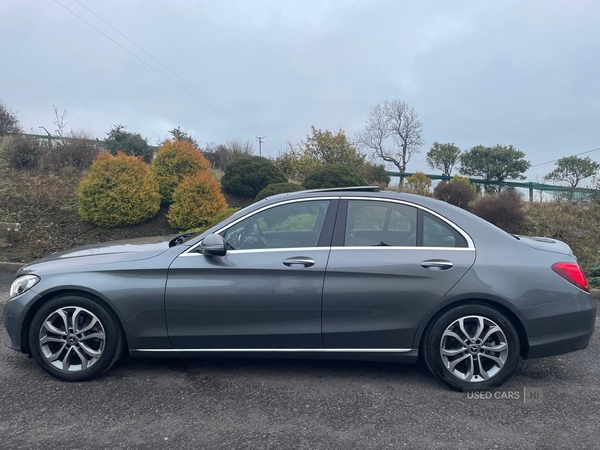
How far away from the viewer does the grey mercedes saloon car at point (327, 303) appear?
367cm

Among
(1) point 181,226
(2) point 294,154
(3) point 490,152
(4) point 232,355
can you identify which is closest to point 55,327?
(4) point 232,355

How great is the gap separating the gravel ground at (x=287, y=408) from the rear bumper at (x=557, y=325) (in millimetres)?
385

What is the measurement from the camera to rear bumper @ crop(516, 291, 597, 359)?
3651mm

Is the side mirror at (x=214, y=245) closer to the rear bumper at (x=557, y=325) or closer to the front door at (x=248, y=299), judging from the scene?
the front door at (x=248, y=299)

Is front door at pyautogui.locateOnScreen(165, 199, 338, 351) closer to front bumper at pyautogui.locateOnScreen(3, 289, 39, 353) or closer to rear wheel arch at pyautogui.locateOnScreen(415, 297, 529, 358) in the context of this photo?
rear wheel arch at pyautogui.locateOnScreen(415, 297, 529, 358)

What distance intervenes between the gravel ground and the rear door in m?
0.44

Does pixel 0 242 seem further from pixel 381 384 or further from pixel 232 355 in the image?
pixel 381 384

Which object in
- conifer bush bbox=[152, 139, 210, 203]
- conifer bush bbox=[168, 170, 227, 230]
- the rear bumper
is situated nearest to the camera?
the rear bumper

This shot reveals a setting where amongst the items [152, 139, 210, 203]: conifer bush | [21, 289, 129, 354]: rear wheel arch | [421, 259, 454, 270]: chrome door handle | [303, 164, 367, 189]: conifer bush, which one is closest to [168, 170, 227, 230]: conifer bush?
[152, 139, 210, 203]: conifer bush

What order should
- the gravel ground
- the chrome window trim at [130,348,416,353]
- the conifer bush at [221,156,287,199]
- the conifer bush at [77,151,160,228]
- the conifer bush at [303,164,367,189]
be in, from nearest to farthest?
1. the gravel ground
2. the chrome window trim at [130,348,416,353]
3. the conifer bush at [77,151,160,228]
4. the conifer bush at [303,164,367,189]
5. the conifer bush at [221,156,287,199]

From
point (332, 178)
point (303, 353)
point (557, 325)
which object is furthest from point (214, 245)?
point (332, 178)

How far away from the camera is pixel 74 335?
378cm

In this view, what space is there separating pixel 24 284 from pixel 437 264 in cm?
329

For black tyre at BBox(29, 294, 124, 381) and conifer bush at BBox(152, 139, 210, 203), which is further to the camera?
conifer bush at BBox(152, 139, 210, 203)
